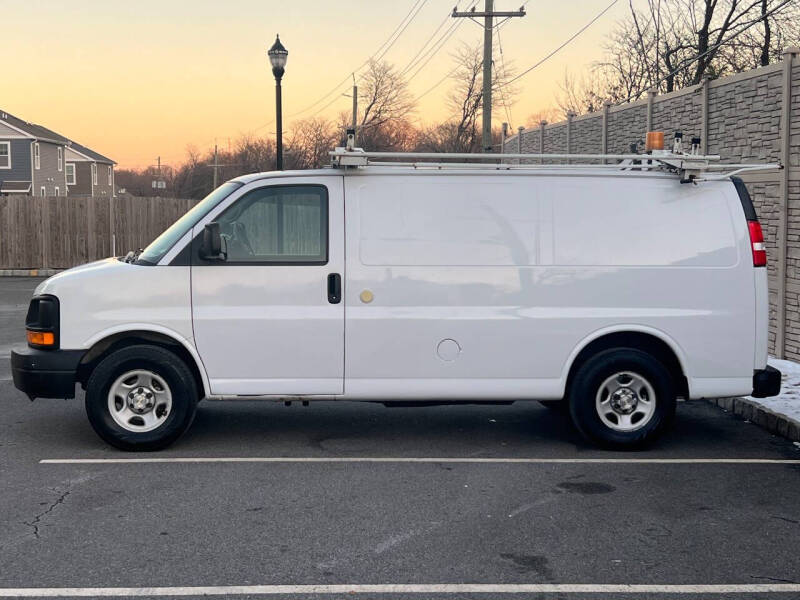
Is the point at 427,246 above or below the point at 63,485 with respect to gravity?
above

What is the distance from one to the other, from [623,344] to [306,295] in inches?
100

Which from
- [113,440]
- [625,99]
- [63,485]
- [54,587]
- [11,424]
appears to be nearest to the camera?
[54,587]

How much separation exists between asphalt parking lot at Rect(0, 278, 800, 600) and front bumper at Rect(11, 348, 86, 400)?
0.49 m

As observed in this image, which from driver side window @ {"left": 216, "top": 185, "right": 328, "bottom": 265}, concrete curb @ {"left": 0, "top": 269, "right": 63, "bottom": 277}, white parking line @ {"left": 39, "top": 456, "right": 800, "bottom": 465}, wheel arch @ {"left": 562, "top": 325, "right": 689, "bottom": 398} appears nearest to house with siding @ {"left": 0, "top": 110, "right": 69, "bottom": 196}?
concrete curb @ {"left": 0, "top": 269, "right": 63, "bottom": 277}

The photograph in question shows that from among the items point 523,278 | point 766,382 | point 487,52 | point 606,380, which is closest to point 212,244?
point 523,278

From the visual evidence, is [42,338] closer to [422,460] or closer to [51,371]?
[51,371]

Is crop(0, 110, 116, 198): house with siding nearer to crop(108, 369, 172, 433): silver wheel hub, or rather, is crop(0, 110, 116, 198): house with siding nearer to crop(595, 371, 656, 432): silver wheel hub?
crop(108, 369, 172, 433): silver wheel hub

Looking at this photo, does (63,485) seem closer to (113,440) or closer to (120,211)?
(113,440)

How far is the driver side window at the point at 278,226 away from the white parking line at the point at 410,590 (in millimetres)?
3212

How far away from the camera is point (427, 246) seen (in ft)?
24.5

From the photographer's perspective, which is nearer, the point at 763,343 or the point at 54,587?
the point at 54,587

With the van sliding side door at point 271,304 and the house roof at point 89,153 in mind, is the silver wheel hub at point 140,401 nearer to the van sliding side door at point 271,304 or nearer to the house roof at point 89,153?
the van sliding side door at point 271,304

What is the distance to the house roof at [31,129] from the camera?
56.3 metres

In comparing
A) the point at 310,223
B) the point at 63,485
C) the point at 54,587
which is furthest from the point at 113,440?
the point at 54,587
